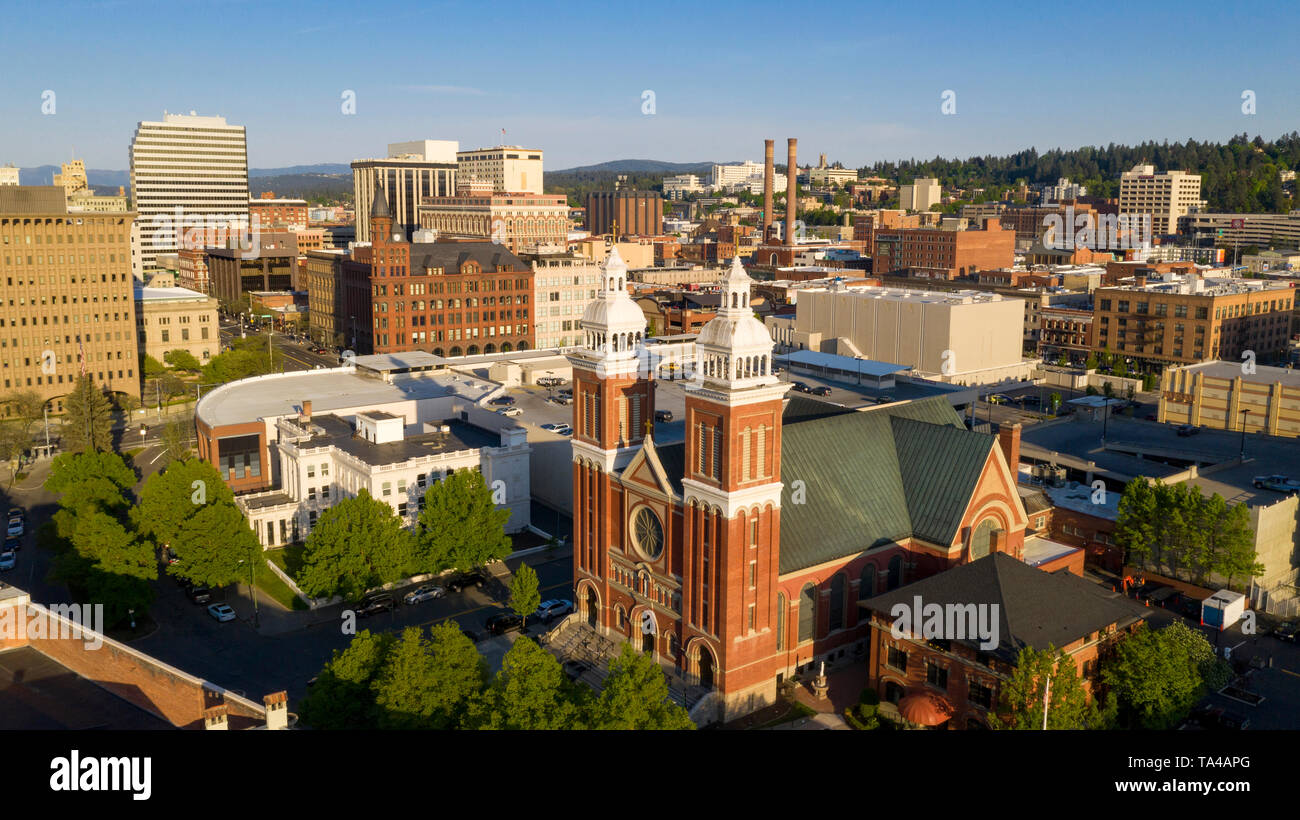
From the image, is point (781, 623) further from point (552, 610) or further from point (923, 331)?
point (923, 331)

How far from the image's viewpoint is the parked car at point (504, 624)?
56531 millimetres

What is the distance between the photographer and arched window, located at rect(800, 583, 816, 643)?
50406 mm

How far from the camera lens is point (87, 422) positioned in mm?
88500

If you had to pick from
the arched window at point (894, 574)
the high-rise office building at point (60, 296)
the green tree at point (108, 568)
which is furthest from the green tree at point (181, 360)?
the arched window at point (894, 574)

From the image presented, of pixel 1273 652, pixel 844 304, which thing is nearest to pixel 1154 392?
pixel 844 304

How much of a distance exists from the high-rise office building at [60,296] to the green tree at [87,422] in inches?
682

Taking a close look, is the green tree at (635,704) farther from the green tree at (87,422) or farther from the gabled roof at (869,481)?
the green tree at (87,422)

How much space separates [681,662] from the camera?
48531mm

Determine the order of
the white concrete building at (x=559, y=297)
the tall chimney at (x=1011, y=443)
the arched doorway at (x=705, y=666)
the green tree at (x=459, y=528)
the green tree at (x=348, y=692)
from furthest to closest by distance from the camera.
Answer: the white concrete building at (x=559, y=297) → the green tree at (x=459, y=528) → the tall chimney at (x=1011, y=443) → the arched doorway at (x=705, y=666) → the green tree at (x=348, y=692)

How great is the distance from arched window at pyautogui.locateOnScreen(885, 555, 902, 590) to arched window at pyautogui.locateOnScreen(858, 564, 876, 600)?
0.93 meters

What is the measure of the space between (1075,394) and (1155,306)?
18.9 m

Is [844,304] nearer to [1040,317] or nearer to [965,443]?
[1040,317]

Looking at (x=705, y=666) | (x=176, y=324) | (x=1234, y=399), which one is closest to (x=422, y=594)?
(x=705, y=666)

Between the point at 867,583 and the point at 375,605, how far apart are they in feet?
94.4
